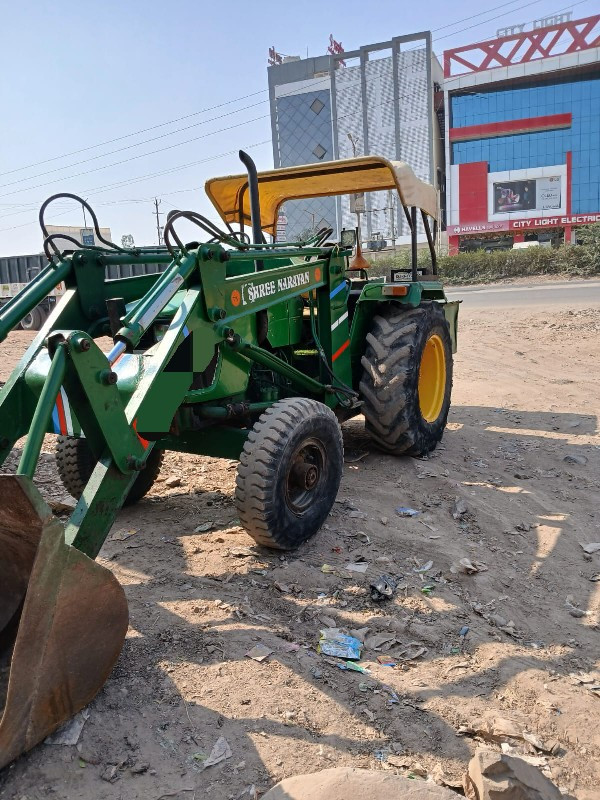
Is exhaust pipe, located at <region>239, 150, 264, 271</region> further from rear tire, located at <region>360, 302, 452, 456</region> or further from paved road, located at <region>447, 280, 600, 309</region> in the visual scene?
paved road, located at <region>447, 280, 600, 309</region>

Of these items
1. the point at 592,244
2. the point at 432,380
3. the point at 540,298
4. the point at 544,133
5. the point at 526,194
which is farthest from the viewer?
the point at 544,133

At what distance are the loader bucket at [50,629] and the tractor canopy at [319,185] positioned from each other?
4.14 metres

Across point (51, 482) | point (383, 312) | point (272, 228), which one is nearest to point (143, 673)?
point (51, 482)

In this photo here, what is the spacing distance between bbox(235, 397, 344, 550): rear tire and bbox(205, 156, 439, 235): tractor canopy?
242 cm

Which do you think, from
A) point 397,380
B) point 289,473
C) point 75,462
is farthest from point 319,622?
point 397,380

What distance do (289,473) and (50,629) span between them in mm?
1929

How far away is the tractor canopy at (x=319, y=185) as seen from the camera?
5.86 metres

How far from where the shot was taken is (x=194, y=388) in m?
4.40

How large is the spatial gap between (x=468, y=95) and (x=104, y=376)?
203 ft

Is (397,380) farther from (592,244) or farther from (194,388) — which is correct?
(592,244)

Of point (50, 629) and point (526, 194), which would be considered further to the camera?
point (526, 194)

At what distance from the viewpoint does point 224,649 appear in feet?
10.5

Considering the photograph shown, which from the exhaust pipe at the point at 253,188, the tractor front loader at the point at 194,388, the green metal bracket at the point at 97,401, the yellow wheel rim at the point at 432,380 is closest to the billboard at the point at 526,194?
the tractor front loader at the point at 194,388

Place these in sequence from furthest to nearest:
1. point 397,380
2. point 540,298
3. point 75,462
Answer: point 540,298
point 397,380
point 75,462
